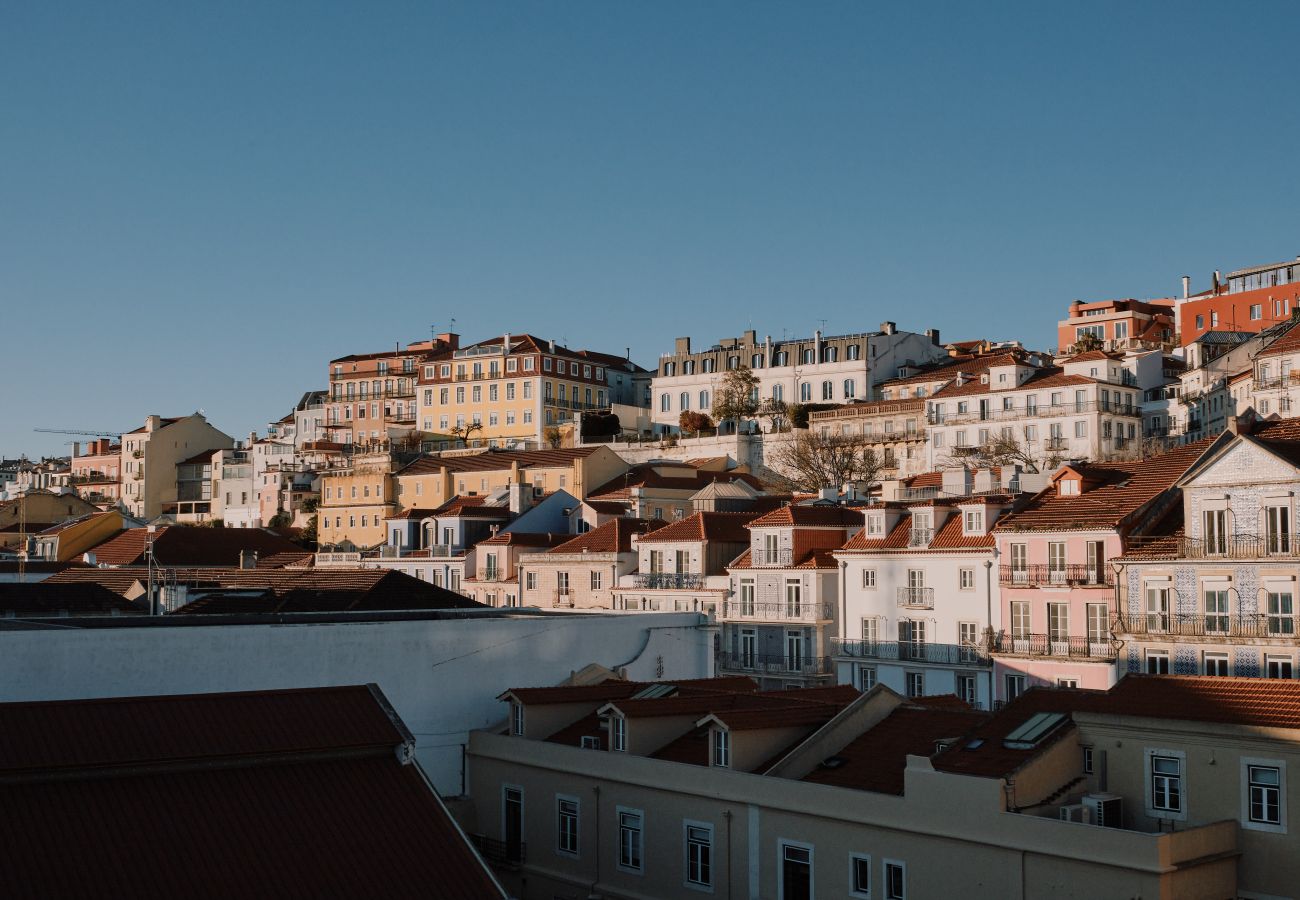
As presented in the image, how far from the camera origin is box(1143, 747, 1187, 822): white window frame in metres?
23.8

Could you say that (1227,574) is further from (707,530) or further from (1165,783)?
(707,530)

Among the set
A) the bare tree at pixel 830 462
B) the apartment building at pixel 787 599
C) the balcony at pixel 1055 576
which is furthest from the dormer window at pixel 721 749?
the bare tree at pixel 830 462

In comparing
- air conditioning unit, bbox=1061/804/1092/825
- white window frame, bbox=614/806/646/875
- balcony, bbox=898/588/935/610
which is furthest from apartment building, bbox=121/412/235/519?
air conditioning unit, bbox=1061/804/1092/825

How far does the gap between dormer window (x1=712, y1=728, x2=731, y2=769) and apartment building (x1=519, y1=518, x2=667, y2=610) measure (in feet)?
125

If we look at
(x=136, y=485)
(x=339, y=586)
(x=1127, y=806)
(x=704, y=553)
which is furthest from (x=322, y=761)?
(x=136, y=485)

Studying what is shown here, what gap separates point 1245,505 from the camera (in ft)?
133

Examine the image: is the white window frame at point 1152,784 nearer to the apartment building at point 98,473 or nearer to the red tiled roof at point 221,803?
the red tiled roof at point 221,803

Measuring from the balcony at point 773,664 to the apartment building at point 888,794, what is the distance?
80.0ft

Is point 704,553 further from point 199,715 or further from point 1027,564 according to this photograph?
point 199,715

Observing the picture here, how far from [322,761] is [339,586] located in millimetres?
24202

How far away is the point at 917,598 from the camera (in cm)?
5259

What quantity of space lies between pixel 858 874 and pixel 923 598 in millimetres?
28241

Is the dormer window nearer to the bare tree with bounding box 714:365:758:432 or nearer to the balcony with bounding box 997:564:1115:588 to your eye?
the balcony with bounding box 997:564:1115:588

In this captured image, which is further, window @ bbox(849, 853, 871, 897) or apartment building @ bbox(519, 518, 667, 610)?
apartment building @ bbox(519, 518, 667, 610)
